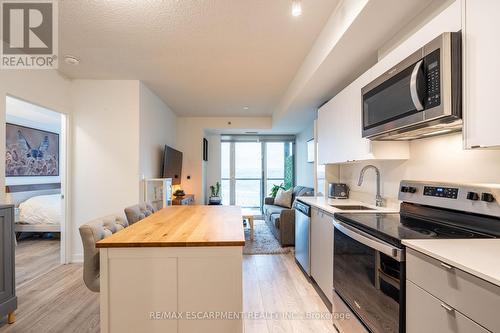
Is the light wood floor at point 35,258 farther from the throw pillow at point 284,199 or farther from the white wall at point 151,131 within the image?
the throw pillow at point 284,199

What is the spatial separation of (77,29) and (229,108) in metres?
3.03

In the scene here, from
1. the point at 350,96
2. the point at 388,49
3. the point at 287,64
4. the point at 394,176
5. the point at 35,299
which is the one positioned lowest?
the point at 35,299

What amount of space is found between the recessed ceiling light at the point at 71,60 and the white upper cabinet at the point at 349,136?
306 cm

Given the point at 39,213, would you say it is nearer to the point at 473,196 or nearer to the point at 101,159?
the point at 101,159

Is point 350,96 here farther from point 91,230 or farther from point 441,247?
point 91,230

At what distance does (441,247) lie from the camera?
1.07 metres

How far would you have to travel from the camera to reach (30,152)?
5.02 m

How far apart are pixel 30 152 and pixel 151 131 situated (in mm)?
3179

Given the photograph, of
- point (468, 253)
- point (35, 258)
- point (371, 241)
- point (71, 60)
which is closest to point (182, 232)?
point (371, 241)

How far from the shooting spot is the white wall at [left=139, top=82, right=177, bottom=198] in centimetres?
355

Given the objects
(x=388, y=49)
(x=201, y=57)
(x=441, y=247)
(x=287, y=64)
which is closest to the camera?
(x=441, y=247)

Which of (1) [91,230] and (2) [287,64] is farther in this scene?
(2) [287,64]

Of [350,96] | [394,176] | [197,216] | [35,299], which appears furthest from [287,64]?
[35,299]

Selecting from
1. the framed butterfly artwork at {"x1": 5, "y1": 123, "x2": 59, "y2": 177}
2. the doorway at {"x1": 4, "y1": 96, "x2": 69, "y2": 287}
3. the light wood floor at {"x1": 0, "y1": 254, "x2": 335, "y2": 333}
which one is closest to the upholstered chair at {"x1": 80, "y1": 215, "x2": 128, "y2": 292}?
the light wood floor at {"x1": 0, "y1": 254, "x2": 335, "y2": 333}
